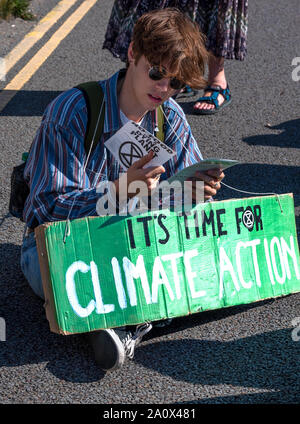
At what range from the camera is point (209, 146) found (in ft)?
A: 15.9

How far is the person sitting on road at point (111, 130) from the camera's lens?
2.71 meters

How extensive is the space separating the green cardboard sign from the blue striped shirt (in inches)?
4.3

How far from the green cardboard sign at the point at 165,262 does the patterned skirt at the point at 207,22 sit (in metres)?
2.22

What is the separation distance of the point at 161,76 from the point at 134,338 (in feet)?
3.12

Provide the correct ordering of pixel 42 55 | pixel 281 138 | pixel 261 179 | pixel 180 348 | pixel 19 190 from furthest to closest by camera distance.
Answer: pixel 42 55
pixel 281 138
pixel 261 179
pixel 19 190
pixel 180 348

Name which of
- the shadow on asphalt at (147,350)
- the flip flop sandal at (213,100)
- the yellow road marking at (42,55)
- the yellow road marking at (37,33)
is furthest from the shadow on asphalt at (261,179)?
the yellow road marking at (37,33)

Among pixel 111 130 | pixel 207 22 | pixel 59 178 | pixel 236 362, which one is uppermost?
pixel 207 22

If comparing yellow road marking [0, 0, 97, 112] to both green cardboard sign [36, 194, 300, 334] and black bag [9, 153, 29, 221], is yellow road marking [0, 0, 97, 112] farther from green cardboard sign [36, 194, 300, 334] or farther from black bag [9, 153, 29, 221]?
green cardboard sign [36, 194, 300, 334]

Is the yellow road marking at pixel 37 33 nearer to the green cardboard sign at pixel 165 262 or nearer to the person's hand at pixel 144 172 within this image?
the green cardboard sign at pixel 165 262

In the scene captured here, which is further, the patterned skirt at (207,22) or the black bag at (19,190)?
the patterned skirt at (207,22)

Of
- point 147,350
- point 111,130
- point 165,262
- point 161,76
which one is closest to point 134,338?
point 147,350

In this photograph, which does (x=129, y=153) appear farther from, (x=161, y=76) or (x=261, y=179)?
(x=261, y=179)

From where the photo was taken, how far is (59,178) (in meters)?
2.76

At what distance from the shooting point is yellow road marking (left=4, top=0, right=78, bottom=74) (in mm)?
6168
